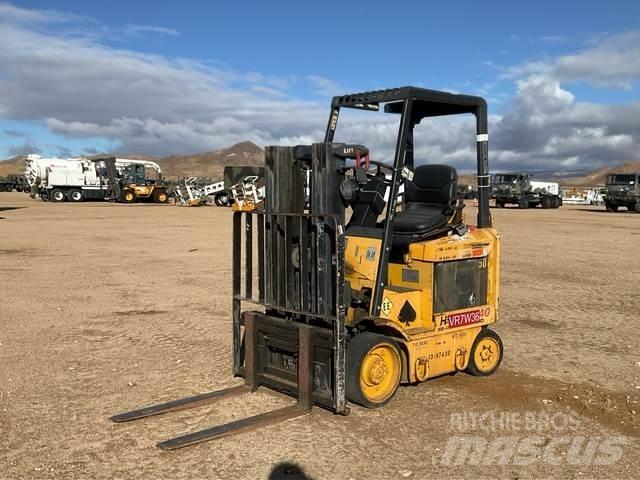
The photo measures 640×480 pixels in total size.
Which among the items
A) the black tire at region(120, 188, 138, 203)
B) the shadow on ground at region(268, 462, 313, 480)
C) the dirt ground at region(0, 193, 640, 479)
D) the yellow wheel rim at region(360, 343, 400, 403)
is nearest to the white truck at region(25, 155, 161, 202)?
the black tire at region(120, 188, 138, 203)

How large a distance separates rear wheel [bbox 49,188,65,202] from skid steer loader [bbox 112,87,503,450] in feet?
158

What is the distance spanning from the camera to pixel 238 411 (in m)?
5.61

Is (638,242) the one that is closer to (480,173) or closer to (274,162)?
(480,173)

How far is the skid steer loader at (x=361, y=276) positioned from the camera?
5.45 metres

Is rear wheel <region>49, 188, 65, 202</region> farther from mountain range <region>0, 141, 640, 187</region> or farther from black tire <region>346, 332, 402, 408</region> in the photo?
mountain range <region>0, 141, 640, 187</region>

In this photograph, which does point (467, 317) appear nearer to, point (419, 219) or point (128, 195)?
point (419, 219)

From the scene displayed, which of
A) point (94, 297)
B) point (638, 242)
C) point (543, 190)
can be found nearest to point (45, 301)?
point (94, 297)

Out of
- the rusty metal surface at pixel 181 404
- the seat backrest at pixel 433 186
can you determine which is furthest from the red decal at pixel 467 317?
the rusty metal surface at pixel 181 404

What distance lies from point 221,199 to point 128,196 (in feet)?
27.8

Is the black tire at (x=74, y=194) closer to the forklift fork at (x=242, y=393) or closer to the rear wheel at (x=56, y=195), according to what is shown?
the rear wheel at (x=56, y=195)

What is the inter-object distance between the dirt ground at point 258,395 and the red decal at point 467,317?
1.94ft

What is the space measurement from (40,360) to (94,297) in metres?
3.88

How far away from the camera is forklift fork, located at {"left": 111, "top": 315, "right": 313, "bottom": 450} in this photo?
498 centimetres

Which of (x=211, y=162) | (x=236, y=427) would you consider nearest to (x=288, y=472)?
(x=236, y=427)
